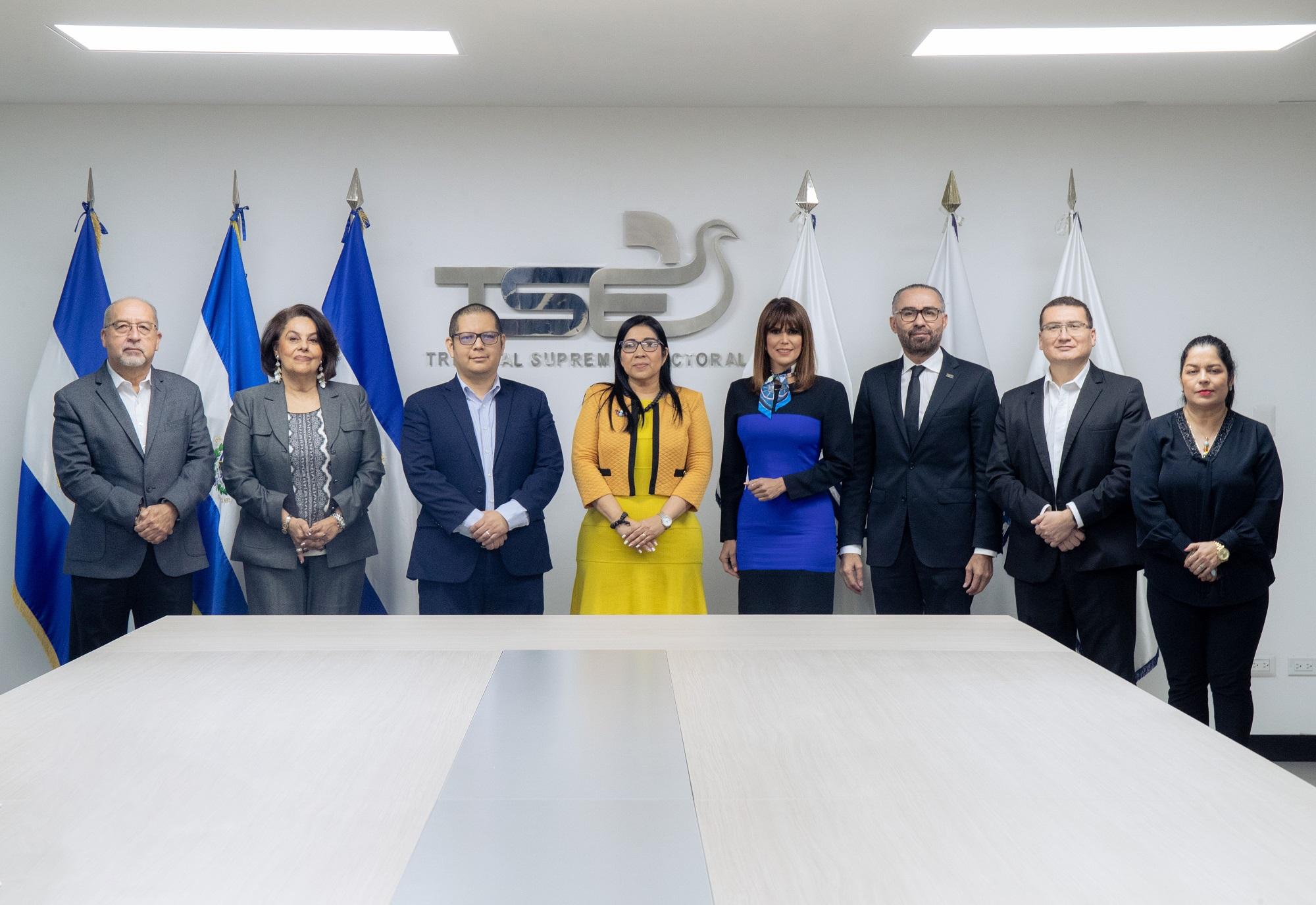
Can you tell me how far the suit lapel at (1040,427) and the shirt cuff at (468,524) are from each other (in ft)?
6.62

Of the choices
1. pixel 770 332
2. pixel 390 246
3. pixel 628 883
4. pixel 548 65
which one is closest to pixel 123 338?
pixel 390 246

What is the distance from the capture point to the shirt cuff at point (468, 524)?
146 inches

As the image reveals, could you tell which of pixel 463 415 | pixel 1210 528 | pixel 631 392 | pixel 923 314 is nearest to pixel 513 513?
pixel 463 415

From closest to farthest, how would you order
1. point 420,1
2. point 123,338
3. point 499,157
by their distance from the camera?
point 420,1 < point 123,338 < point 499,157

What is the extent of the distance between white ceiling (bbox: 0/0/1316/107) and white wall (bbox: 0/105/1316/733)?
0.46 feet

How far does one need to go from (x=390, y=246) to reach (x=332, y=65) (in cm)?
88

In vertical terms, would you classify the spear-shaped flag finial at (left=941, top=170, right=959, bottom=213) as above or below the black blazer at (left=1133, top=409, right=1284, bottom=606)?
above

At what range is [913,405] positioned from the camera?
3949 millimetres

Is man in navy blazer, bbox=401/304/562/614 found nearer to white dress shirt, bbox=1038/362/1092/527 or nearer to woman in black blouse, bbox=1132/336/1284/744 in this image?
white dress shirt, bbox=1038/362/1092/527

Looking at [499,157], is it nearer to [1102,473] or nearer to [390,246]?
[390,246]

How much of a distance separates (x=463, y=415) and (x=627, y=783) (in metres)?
2.64

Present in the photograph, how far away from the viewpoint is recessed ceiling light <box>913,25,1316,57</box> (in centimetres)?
381

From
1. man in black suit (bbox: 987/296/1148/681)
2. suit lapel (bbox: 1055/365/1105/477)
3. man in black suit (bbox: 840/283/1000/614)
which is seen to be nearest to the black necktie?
man in black suit (bbox: 840/283/1000/614)

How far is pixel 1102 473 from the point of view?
11.9 feet
